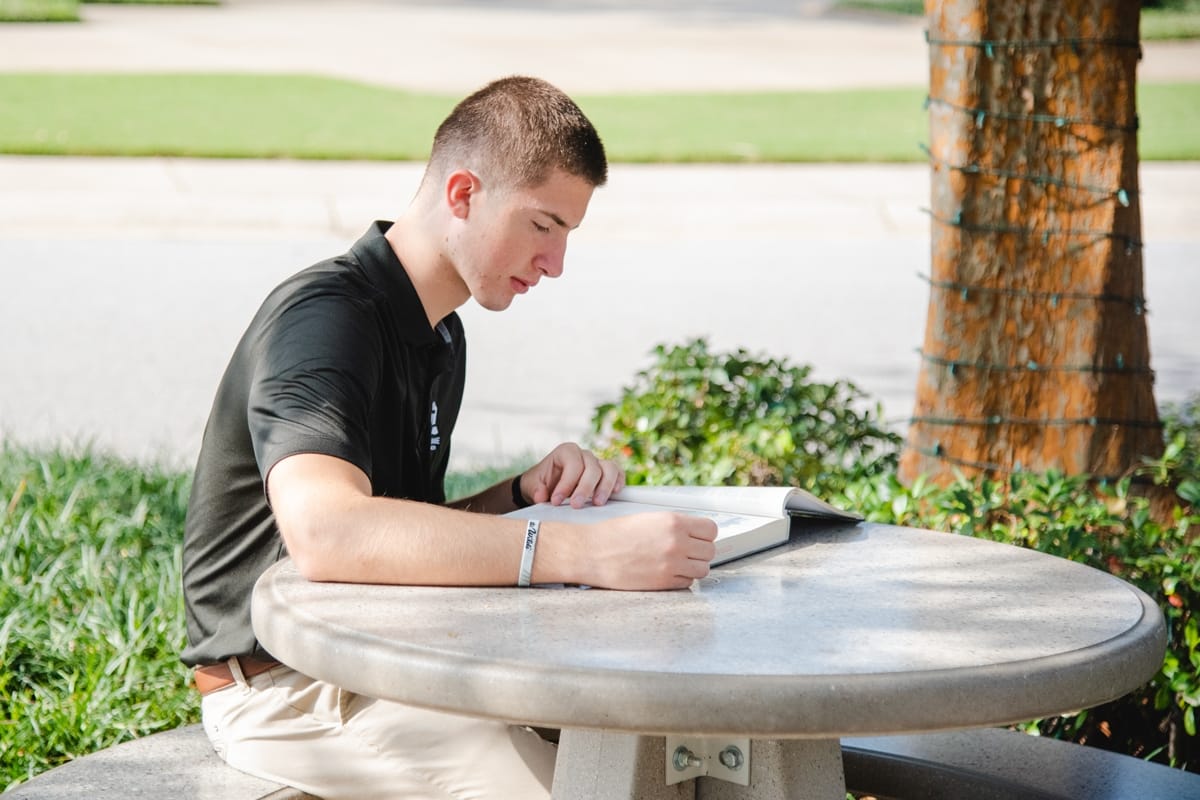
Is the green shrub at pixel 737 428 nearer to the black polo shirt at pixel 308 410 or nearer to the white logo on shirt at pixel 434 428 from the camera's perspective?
the white logo on shirt at pixel 434 428

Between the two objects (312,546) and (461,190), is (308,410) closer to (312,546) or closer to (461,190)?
(312,546)

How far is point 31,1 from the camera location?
73.5 feet

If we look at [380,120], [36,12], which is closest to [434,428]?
[380,120]

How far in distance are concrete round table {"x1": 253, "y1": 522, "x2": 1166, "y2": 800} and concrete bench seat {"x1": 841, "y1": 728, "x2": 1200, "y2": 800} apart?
0.59m

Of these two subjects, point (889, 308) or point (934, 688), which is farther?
point (889, 308)

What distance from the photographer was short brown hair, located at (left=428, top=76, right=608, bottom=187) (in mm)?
2682

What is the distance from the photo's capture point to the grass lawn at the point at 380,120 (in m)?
14.1

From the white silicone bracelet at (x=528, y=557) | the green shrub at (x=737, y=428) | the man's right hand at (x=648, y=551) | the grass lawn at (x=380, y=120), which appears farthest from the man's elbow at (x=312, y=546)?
the grass lawn at (x=380, y=120)

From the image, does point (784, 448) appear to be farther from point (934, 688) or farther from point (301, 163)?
point (301, 163)

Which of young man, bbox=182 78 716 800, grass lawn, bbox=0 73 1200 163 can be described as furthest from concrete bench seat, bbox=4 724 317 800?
grass lawn, bbox=0 73 1200 163

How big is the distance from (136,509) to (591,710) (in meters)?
3.35

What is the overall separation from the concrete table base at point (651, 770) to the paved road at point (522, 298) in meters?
4.10

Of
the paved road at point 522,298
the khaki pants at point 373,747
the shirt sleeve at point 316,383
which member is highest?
the shirt sleeve at point 316,383

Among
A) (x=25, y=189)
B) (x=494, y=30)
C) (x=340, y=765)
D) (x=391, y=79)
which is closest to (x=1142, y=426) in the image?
(x=340, y=765)
